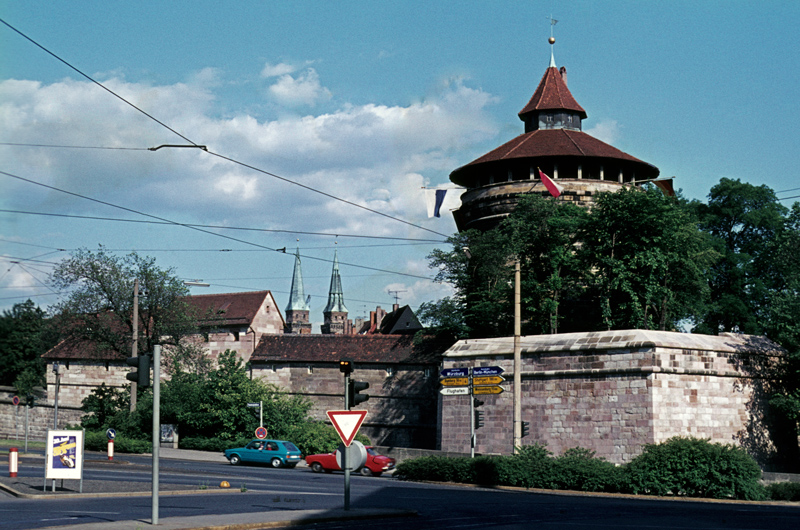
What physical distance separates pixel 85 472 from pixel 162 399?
22553 millimetres

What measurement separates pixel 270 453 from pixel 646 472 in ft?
60.8

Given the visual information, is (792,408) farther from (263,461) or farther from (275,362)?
(275,362)

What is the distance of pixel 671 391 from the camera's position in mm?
31875

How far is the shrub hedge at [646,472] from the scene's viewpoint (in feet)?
82.9

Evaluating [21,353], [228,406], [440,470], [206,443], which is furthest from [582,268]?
[21,353]

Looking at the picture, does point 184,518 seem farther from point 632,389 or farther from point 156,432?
point 632,389

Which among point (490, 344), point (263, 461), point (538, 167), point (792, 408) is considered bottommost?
point (263, 461)

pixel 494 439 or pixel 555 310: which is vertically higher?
pixel 555 310

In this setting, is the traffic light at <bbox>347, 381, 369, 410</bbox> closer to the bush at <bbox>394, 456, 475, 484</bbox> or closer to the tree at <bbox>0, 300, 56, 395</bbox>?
the bush at <bbox>394, 456, 475, 484</bbox>

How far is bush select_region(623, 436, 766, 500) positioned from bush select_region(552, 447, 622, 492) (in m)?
0.43

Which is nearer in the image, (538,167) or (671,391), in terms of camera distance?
(671,391)

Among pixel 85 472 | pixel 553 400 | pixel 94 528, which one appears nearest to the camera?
pixel 94 528

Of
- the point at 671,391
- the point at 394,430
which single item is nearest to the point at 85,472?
the point at 671,391

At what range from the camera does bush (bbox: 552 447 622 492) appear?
2681cm
